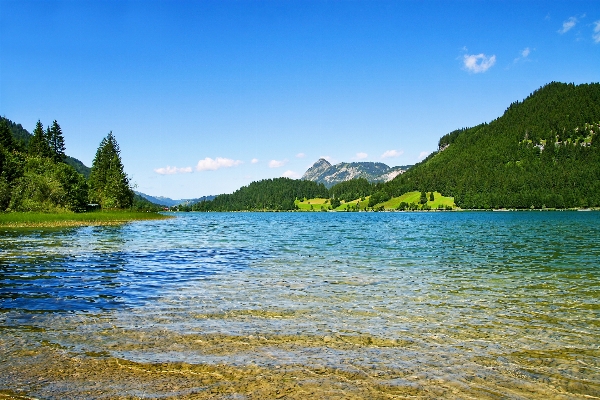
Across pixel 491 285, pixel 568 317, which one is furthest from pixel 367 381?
pixel 491 285

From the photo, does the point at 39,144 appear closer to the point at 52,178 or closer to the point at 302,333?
the point at 52,178

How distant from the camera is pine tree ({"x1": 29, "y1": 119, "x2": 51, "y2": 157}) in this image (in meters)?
148

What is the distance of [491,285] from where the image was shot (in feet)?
70.1

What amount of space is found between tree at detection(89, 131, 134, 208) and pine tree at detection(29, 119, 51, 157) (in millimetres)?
17710

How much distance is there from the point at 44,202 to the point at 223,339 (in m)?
99.0

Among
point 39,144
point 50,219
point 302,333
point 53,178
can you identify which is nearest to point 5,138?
point 39,144

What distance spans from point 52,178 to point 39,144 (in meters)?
59.2

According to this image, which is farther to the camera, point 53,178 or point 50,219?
point 53,178

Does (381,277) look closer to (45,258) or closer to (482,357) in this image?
(482,357)

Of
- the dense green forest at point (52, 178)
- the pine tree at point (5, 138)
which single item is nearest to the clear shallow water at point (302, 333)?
the dense green forest at point (52, 178)

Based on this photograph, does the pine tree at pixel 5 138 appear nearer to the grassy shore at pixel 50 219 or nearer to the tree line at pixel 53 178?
the tree line at pixel 53 178

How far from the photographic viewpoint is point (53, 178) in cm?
10312

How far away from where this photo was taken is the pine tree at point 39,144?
487 feet

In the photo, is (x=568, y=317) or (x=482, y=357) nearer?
(x=482, y=357)
